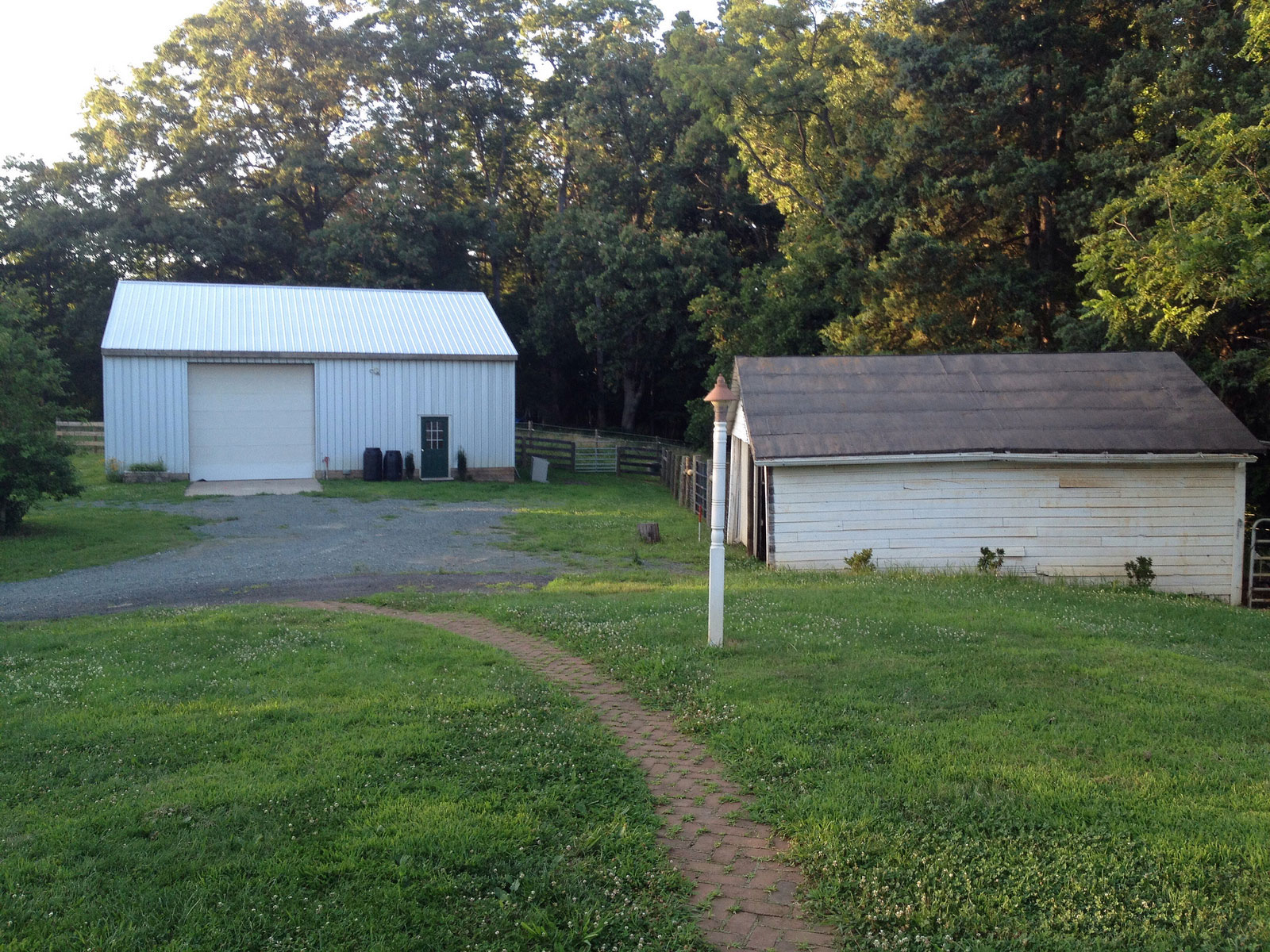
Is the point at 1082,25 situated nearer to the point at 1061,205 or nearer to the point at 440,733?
the point at 1061,205

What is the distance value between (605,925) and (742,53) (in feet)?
107

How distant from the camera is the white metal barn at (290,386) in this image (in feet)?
91.7

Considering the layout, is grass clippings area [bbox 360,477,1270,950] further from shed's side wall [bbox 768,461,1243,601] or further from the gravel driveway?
shed's side wall [bbox 768,461,1243,601]

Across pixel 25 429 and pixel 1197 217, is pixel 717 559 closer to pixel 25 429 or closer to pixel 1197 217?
pixel 1197 217

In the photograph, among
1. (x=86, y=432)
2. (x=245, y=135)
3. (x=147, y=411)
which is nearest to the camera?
(x=147, y=411)

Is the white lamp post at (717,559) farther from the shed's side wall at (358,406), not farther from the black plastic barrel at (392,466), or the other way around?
the shed's side wall at (358,406)

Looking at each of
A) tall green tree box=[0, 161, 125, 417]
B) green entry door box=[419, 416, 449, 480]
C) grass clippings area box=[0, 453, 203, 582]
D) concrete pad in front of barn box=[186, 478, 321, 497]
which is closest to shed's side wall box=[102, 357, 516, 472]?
green entry door box=[419, 416, 449, 480]

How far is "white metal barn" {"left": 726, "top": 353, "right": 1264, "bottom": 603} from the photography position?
50.9 ft

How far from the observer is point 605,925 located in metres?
4.25

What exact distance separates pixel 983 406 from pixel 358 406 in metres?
19.0

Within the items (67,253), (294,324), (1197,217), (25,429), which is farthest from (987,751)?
(67,253)

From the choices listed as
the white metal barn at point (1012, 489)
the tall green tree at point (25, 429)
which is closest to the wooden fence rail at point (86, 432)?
the tall green tree at point (25, 429)

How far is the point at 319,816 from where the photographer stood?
4957mm

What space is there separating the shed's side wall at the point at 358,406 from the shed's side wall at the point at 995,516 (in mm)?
16967
